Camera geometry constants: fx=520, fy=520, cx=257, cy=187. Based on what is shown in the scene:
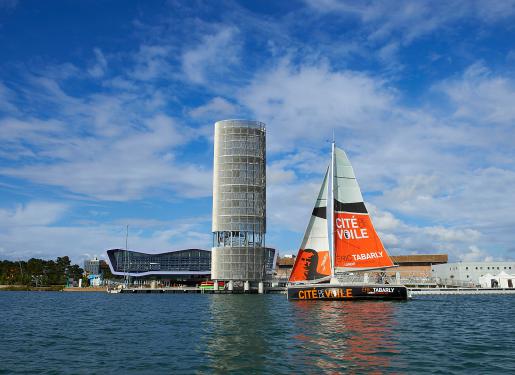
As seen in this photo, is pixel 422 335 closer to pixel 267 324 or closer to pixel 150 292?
pixel 267 324

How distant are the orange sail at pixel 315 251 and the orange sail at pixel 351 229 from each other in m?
1.62

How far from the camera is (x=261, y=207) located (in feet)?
391

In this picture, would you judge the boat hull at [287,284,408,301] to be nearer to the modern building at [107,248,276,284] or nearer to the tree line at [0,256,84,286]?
the modern building at [107,248,276,284]

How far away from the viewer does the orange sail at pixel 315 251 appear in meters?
58.3

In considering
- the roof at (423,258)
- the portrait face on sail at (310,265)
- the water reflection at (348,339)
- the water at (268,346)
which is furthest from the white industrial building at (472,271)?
the water at (268,346)

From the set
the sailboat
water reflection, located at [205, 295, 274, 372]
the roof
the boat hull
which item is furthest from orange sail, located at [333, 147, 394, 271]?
the roof

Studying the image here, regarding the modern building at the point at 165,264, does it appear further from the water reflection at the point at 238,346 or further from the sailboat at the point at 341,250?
the water reflection at the point at 238,346

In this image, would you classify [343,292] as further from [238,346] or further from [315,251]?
[238,346]

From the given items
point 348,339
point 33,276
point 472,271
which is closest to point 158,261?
point 33,276

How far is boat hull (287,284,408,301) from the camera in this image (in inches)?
2170

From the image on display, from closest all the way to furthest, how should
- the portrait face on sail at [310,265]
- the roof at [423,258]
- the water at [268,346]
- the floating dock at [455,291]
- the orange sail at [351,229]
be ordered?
the water at [268,346]
the orange sail at [351,229]
the portrait face on sail at [310,265]
the floating dock at [455,291]
the roof at [423,258]

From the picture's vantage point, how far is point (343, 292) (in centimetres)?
5519

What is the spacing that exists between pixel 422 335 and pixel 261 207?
3530 inches

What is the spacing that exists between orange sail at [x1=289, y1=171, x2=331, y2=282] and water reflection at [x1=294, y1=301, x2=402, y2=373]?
42.4ft
